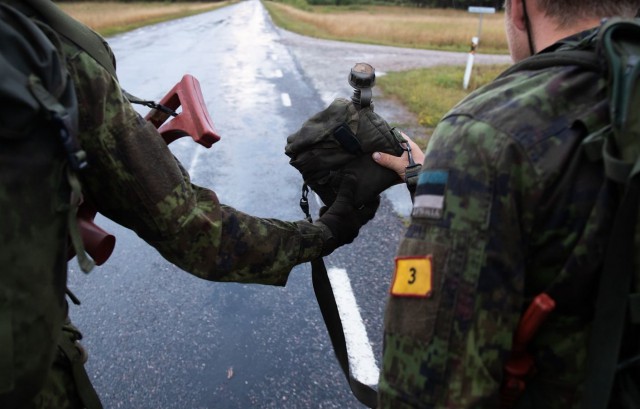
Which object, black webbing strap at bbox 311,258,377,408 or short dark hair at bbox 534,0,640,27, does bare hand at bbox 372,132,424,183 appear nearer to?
black webbing strap at bbox 311,258,377,408

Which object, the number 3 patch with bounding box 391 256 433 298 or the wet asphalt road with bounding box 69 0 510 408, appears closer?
the number 3 patch with bounding box 391 256 433 298

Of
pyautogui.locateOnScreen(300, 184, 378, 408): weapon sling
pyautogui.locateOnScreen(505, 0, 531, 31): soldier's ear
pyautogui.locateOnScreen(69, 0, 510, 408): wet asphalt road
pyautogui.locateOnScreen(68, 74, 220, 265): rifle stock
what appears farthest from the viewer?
pyautogui.locateOnScreen(69, 0, 510, 408): wet asphalt road

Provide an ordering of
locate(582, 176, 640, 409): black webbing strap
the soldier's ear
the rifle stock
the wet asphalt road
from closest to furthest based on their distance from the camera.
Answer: locate(582, 176, 640, 409): black webbing strap, the soldier's ear, the rifle stock, the wet asphalt road

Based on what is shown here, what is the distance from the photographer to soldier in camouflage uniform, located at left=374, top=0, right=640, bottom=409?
102 cm

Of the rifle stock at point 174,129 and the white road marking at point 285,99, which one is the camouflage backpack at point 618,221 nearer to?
the rifle stock at point 174,129

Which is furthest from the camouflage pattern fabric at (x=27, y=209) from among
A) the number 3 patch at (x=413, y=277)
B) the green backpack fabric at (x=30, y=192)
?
the number 3 patch at (x=413, y=277)

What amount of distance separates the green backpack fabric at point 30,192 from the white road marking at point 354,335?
185 centimetres

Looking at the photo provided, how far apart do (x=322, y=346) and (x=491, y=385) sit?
2.01 m

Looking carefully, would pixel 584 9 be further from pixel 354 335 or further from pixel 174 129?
pixel 354 335

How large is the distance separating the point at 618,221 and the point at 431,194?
0.34 meters

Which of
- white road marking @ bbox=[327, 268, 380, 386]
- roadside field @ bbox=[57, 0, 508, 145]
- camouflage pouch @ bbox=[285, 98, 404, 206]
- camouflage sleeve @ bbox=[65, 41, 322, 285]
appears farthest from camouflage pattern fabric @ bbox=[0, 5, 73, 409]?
roadside field @ bbox=[57, 0, 508, 145]

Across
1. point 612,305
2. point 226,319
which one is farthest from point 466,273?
point 226,319

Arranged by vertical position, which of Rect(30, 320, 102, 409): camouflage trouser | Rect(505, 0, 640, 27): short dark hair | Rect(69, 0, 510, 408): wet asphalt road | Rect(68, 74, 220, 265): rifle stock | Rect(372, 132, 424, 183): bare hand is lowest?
Rect(69, 0, 510, 408): wet asphalt road

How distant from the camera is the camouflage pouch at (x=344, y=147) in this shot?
1.73 m
